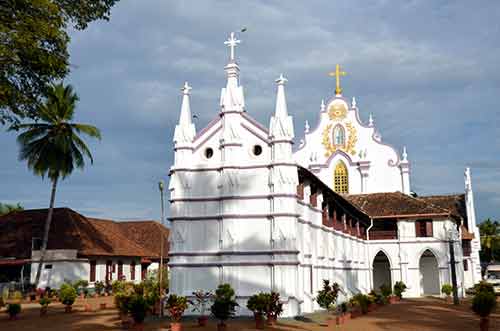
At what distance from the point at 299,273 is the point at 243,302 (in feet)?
10.6

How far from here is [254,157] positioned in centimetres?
2883

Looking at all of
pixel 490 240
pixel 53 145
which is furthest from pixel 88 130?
pixel 490 240

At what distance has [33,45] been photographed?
1652cm

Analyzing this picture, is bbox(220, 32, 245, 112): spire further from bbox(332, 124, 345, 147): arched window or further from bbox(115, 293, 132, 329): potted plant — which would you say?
bbox(332, 124, 345, 147): arched window

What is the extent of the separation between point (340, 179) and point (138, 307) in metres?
34.8

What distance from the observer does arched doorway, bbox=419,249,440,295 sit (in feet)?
156

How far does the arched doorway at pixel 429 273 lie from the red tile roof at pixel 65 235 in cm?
2387

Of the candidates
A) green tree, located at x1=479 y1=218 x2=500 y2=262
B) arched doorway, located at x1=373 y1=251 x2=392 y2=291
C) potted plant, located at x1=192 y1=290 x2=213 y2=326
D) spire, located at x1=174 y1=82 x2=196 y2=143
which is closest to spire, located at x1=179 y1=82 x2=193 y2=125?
spire, located at x1=174 y1=82 x2=196 y2=143

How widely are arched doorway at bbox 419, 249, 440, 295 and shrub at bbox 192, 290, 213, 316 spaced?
25429 millimetres

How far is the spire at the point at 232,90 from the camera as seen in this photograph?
29.5 meters

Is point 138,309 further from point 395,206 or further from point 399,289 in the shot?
point 395,206

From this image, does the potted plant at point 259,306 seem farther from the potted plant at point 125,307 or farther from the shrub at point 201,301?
the potted plant at point 125,307

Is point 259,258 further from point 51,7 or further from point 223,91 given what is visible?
point 51,7

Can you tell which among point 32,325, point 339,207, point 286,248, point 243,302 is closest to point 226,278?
point 243,302
